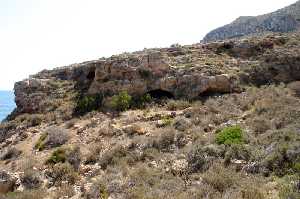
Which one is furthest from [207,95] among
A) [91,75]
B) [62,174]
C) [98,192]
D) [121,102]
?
[98,192]

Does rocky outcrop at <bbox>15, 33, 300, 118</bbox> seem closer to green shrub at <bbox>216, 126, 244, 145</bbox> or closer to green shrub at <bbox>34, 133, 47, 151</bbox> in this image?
green shrub at <bbox>34, 133, 47, 151</bbox>

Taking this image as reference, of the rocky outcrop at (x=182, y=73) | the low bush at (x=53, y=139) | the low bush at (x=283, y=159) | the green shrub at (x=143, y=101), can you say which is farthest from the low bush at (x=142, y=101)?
the low bush at (x=283, y=159)

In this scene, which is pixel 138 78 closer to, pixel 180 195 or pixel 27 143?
pixel 27 143

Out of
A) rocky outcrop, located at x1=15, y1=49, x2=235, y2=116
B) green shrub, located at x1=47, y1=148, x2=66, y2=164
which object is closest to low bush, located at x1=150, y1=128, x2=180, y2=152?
green shrub, located at x1=47, y1=148, x2=66, y2=164

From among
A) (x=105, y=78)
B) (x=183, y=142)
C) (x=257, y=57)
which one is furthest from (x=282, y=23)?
(x=183, y=142)

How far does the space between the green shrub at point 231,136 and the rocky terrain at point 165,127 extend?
30 millimetres

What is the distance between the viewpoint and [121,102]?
70.0 ft

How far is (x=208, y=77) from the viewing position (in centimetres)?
2119

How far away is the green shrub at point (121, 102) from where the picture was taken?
21250 millimetres

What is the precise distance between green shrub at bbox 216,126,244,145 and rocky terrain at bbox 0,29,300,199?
3 cm

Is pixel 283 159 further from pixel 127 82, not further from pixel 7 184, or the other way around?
pixel 127 82

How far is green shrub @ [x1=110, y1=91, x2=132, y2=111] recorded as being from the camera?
21250mm

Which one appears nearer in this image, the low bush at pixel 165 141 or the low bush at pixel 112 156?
the low bush at pixel 112 156

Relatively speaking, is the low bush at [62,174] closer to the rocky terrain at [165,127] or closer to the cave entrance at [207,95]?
the rocky terrain at [165,127]
